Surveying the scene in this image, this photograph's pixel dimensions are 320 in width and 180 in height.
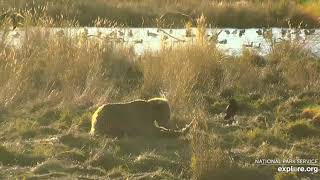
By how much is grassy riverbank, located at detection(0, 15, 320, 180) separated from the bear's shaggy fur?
0.63ft

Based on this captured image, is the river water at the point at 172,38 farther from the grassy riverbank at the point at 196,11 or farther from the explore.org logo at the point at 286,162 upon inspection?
the grassy riverbank at the point at 196,11

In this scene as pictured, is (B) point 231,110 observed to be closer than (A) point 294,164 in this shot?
No

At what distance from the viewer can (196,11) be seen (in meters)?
22.1

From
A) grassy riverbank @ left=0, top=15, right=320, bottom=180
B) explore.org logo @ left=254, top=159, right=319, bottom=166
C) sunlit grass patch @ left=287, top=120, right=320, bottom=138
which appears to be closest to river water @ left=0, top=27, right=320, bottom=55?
grassy riverbank @ left=0, top=15, right=320, bottom=180

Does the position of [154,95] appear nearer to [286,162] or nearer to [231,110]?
[231,110]

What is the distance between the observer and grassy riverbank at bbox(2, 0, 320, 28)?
20945 mm

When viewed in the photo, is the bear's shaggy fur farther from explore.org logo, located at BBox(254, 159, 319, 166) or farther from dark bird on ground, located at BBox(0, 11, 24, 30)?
dark bird on ground, located at BBox(0, 11, 24, 30)

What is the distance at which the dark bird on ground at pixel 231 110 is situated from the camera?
Result: 766 cm

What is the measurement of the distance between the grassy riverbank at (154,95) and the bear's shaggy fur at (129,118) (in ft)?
0.63

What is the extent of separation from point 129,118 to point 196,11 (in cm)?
1564

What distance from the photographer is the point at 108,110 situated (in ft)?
22.5

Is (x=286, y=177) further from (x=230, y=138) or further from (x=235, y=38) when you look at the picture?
(x=235, y=38)

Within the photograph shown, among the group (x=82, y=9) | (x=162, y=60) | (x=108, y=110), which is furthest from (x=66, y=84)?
(x=82, y=9)

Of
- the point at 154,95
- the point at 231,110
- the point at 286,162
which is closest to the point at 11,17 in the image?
the point at 154,95
